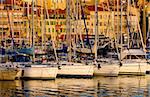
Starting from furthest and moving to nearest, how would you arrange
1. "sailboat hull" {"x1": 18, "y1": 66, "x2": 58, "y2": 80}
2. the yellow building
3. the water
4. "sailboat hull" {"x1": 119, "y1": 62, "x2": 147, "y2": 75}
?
the yellow building
"sailboat hull" {"x1": 119, "y1": 62, "x2": 147, "y2": 75}
"sailboat hull" {"x1": 18, "y1": 66, "x2": 58, "y2": 80}
the water

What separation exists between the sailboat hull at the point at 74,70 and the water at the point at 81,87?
70 cm

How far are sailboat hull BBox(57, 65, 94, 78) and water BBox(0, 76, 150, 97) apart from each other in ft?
2.29

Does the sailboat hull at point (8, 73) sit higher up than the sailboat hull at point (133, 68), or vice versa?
the sailboat hull at point (8, 73)

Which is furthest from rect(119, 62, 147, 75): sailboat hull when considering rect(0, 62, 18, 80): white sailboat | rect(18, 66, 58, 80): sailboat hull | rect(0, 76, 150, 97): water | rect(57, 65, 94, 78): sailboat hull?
rect(0, 62, 18, 80): white sailboat

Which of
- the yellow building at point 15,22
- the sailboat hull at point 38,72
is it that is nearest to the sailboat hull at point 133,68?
the sailboat hull at point 38,72

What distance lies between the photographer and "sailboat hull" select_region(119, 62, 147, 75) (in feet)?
140

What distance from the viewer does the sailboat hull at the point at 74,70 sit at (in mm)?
40188

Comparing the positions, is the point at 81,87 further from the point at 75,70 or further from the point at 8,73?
the point at 8,73

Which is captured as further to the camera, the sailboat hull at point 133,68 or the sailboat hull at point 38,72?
the sailboat hull at point 133,68

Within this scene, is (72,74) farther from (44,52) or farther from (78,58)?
(44,52)

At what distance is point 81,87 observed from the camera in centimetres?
3591

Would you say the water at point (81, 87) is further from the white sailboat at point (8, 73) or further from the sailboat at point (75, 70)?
the sailboat at point (75, 70)

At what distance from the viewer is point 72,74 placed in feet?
132

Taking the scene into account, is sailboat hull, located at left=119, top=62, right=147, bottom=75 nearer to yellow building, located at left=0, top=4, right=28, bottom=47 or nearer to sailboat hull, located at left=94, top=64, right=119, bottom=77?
sailboat hull, located at left=94, top=64, right=119, bottom=77
